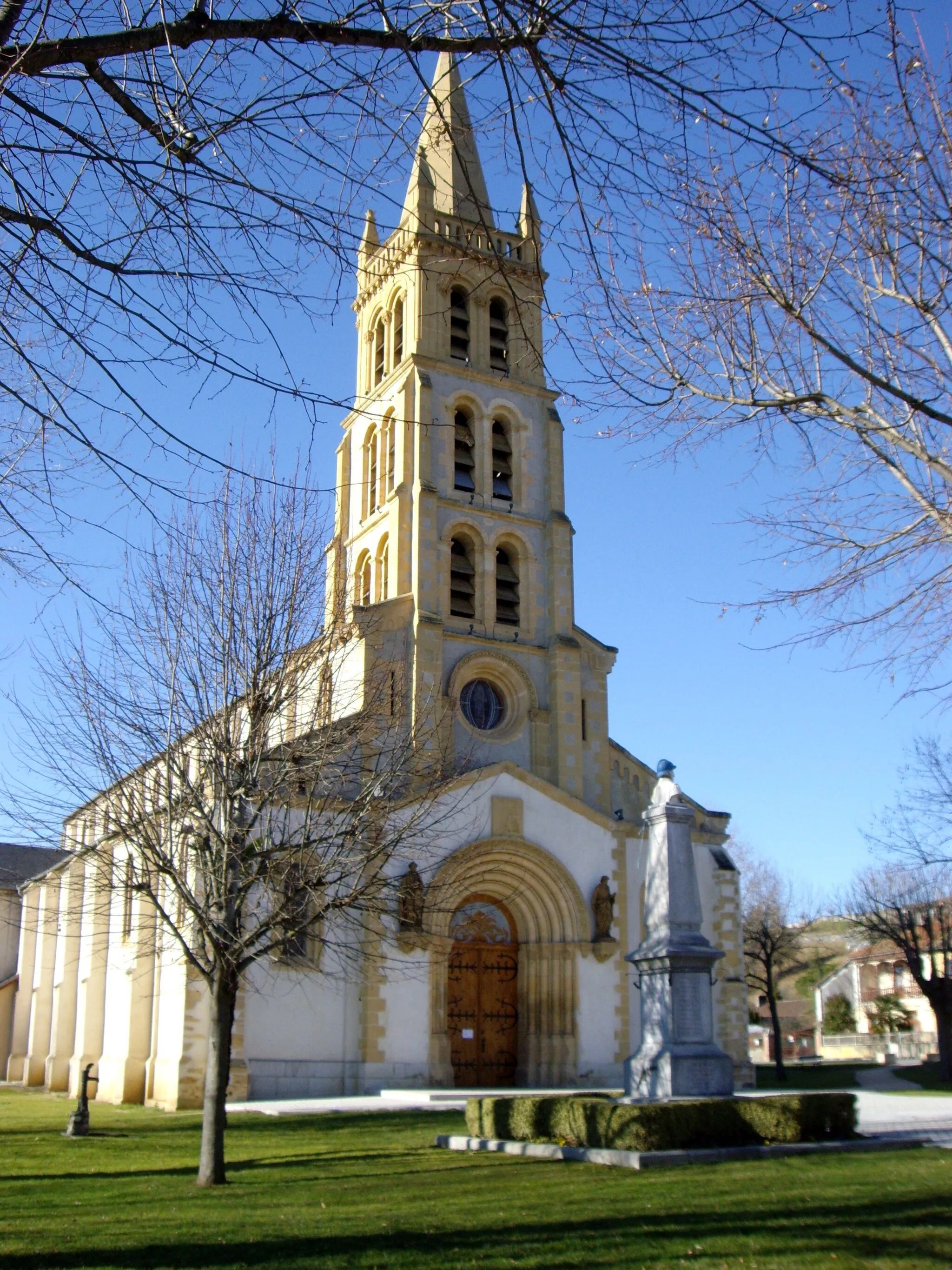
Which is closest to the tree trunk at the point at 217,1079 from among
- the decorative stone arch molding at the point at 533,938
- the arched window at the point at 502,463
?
the decorative stone arch molding at the point at 533,938

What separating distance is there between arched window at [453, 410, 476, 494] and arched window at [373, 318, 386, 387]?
390cm

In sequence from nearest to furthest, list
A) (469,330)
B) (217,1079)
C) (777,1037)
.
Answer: (217,1079)
(469,330)
(777,1037)

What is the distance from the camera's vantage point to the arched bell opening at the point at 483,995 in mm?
25984

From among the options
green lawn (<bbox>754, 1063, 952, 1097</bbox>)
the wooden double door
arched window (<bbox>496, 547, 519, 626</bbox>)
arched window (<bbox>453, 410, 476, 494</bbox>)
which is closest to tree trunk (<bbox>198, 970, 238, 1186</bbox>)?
the wooden double door

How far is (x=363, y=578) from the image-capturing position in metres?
31.8

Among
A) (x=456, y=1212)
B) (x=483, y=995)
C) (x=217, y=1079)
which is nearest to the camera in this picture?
(x=456, y=1212)

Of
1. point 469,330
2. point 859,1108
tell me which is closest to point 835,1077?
point 859,1108

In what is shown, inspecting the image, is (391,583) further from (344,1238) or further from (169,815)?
(344,1238)

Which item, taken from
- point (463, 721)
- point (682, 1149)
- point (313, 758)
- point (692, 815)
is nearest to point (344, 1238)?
point (682, 1149)

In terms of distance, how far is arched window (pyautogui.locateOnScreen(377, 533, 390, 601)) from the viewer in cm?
3038

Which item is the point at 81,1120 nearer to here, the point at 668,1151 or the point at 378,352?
the point at 668,1151

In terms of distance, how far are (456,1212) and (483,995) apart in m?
17.5

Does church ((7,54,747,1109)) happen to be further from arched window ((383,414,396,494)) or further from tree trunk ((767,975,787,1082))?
tree trunk ((767,975,787,1082))

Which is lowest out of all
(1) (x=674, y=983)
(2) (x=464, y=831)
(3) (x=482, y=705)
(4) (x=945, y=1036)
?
(4) (x=945, y=1036)
